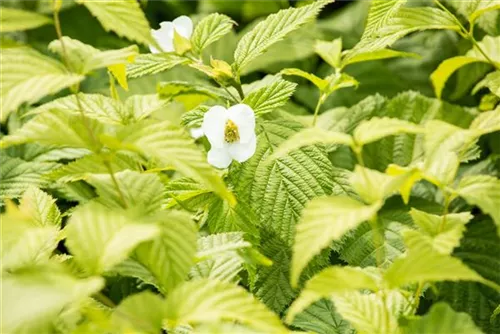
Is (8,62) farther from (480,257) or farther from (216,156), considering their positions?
(480,257)

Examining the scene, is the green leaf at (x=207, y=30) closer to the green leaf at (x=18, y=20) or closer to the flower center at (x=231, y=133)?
the flower center at (x=231, y=133)

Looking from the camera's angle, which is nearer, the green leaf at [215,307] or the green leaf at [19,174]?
the green leaf at [215,307]

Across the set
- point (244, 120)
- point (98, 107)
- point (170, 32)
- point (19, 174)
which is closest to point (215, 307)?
point (244, 120)

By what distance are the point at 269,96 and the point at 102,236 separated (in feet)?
1.51

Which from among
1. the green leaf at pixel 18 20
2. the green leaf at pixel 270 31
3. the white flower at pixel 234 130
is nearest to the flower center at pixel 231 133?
the white flower at pixel 234 130

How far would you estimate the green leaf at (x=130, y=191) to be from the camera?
83 cm

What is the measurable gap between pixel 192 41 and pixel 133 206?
473mm

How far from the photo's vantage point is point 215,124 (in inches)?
42.2

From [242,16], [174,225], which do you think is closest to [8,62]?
[174,225]

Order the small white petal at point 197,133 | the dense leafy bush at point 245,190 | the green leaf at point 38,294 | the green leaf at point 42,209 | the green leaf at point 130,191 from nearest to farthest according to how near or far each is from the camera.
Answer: the green leaf at point 38,294 < the dense leafy bush at point 245,190 < the green leaf at point 130,191 < the green leaf at point 42,209 < the small white petal at point 197,133

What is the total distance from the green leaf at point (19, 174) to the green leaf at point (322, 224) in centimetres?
73

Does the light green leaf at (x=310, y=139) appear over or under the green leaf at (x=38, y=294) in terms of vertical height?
over

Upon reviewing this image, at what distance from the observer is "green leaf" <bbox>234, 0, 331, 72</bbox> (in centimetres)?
112

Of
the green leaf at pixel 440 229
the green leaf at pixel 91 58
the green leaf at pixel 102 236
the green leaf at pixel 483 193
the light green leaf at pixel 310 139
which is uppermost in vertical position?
the green leaf at pixel 91 58
